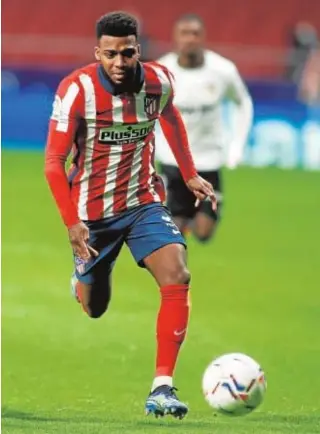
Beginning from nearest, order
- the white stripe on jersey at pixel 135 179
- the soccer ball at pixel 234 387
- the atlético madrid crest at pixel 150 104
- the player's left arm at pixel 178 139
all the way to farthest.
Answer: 1. the soccer ball at pixel 234 387
2. the atlético madrid crest at pixel 150 104
3. the white stripe on jersey at pixel 135 179
4. the player's left arm at pixel 178 139

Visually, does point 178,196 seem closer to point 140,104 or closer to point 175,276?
point 140,104

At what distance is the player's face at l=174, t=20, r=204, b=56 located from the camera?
12.8 m

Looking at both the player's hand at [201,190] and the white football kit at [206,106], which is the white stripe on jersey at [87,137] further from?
the white football kit at [206,106]

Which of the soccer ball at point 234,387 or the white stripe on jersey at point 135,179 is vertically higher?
the white stripe on jersey at point 135,179

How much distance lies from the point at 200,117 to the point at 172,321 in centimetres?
616

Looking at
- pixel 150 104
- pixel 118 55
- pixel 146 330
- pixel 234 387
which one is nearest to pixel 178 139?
pixel 150 104

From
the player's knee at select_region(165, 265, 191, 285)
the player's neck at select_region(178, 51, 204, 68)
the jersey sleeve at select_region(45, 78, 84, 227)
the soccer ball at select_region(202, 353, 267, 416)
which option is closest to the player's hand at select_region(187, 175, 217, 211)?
the player's knee at select_region(165, 265, 191, 285)

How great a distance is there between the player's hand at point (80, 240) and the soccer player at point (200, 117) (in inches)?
225

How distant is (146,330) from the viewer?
36.9ft

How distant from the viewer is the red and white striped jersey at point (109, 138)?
24.9 ft

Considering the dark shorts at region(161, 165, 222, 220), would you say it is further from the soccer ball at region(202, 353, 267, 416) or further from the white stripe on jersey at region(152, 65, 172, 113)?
the soccer ball at region(202, 353, 267, 416)

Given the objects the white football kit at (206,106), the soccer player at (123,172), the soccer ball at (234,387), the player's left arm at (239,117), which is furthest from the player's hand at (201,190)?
the white football kit at (206,106)

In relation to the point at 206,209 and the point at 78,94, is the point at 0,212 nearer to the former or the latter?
the point at 206,209

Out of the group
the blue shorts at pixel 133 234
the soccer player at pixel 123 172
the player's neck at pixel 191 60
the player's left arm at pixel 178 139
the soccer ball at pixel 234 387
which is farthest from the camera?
the player's neck at pixel 191 60
